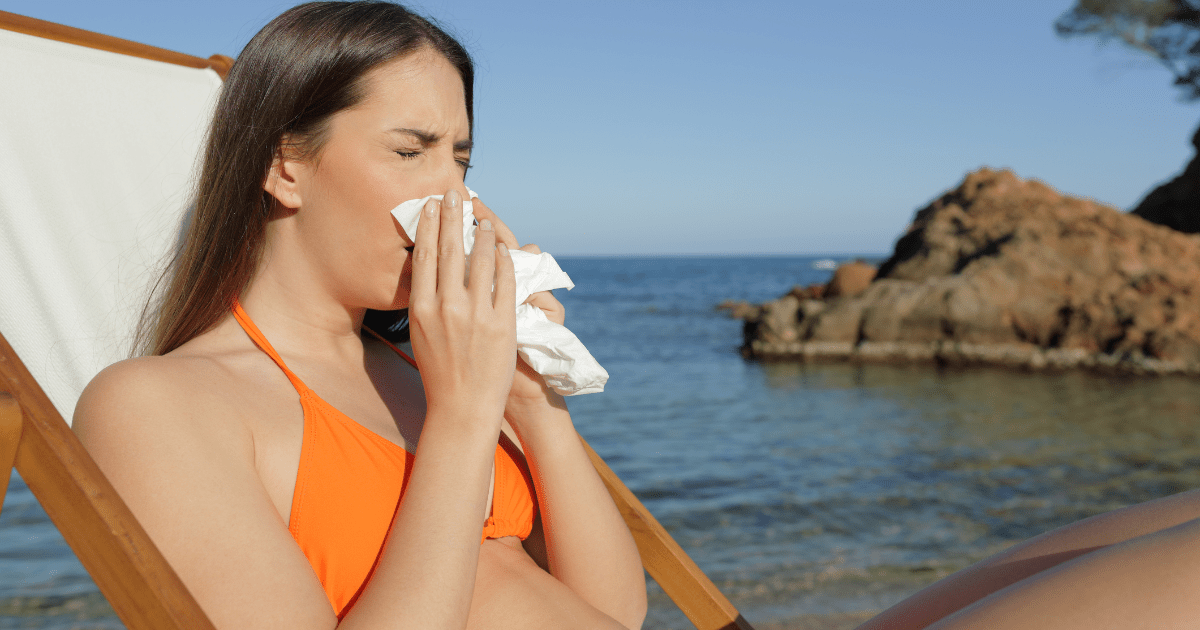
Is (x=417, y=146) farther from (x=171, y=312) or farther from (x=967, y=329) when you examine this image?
(x=967, y=329)

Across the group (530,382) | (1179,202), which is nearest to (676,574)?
(530,382)

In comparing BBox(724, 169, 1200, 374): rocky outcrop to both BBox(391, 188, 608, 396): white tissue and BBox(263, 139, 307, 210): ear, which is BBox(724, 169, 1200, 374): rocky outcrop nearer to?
BBox(391, 188, 608, 396): white tissue

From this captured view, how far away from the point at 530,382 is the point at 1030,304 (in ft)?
52.9

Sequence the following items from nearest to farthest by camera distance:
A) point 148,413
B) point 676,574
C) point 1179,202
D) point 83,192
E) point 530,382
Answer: point 148,413, point 530,382, point 676,574, point 83,192, point 1179,202

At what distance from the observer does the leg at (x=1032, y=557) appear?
1.57 meters

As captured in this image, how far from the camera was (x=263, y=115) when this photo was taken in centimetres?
158

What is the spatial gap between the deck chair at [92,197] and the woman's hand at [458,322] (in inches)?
33.8

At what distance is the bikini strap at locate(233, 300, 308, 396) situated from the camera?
159 centimetres

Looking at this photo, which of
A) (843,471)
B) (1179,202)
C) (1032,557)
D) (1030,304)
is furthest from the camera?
(1179,202)

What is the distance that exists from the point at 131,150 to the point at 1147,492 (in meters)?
7.70

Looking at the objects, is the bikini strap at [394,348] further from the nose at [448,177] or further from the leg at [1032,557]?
the leg at [1032,557]

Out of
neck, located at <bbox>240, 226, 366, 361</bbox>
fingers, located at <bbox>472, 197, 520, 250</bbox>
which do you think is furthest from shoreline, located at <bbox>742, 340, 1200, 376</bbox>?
neck, located at <bbox>240, 226, 366, 361</bbox>

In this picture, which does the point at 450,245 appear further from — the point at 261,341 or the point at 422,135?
the point at 261,341

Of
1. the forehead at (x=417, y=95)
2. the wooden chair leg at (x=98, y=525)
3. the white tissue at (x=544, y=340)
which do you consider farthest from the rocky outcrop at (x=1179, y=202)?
the wooden chair leg at (x=98, y=525)
